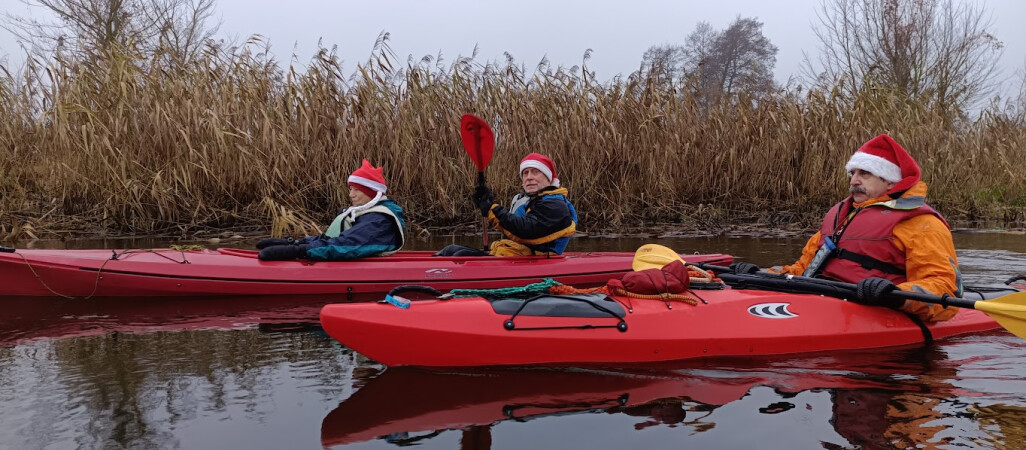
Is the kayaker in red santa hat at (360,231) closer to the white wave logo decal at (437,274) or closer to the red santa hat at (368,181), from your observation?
the red santa hat at (368,181)

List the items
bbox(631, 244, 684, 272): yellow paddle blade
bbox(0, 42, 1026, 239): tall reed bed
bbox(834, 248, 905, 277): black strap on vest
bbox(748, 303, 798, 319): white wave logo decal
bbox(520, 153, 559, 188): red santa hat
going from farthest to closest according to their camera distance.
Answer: bbox(0, 42, 1026, 239): tall reed bed → bbox(520, 153, 559, 188): red santa hat → bbox(631, 244, 684, 272): yellow paddle blade → bbox(834, 248, 905, 277): black strap on vest → bbox(748, 303, 798, 319): white wave logo decal

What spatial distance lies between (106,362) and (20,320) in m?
1.44

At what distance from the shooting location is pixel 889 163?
12.4 feet

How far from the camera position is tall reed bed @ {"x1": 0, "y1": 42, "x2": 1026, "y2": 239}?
749 cm

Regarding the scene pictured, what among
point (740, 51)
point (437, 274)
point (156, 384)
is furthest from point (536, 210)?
point (740, 51)

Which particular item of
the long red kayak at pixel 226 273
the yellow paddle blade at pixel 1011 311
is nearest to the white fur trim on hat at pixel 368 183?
the long red kayak at pixel 226 273

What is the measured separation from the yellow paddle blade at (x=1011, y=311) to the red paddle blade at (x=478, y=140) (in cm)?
373

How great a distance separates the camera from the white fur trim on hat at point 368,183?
536 centimetres

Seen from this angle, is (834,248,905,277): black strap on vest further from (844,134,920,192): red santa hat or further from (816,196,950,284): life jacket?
(844,134,920,192): red santa hat

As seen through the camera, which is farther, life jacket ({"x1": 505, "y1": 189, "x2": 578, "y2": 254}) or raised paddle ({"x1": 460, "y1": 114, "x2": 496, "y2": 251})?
raised paddle ({"x1": 460, "y1": 114, "x2": 496, "y2": 251})

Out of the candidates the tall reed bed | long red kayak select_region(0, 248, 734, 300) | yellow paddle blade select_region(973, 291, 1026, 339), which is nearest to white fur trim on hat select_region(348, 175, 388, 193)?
long red kayak select_region(0, 248, 734, 300)

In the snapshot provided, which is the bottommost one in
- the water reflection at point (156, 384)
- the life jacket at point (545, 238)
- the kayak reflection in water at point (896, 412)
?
the kayak reflection in water at point (896, 412)

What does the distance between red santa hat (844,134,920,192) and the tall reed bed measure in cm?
459

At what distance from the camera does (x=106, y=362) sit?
11.6 feet
